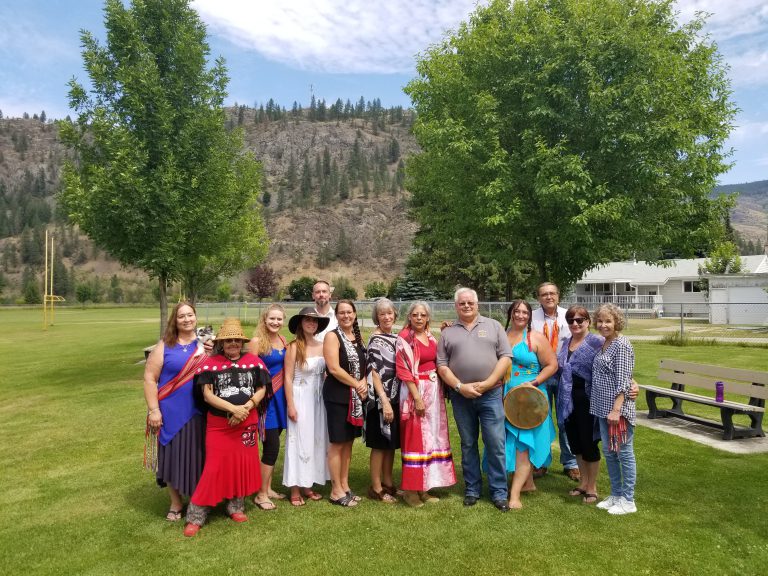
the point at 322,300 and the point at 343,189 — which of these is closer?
the point at 322,300

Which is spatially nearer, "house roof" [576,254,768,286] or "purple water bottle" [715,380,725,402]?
"purple water bottle" [715,380,725,402]

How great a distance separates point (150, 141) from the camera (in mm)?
12641

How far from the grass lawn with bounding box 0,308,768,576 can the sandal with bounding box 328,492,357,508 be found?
4.3 inches

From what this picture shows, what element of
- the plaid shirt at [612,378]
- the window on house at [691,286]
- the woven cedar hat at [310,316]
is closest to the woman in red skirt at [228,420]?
the woven cedar hat at [310,316]

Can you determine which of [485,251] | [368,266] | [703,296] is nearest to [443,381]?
[485,251]

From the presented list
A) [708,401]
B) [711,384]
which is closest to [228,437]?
[708,401]

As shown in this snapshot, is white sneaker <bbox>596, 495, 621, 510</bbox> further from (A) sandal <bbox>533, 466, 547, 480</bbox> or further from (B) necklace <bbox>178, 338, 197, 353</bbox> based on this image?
(B) necklace <bbox>178, 338, 197, 353</bbox>

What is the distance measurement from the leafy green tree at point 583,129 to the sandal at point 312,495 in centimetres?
846

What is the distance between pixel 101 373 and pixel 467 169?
10.8 m

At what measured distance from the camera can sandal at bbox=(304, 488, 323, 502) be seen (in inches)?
202

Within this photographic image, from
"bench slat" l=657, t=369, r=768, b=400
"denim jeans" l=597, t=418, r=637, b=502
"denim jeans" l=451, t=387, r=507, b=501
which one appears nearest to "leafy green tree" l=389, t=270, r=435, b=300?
"bench slat" l=657, t=369, r=768, b=400

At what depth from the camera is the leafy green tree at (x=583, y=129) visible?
11.5 meters

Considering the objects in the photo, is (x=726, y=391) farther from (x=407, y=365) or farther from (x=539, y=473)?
(x=407, y=365)

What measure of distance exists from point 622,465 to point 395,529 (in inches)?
80.1
